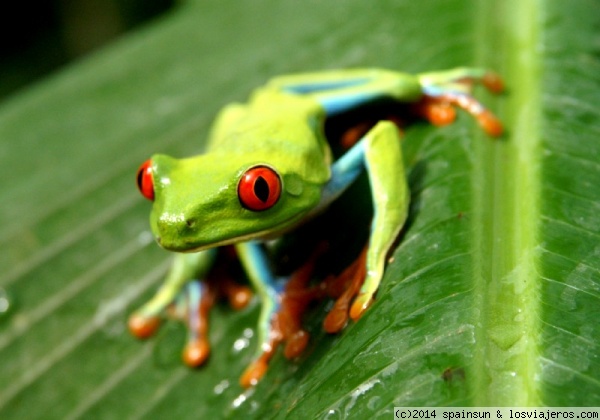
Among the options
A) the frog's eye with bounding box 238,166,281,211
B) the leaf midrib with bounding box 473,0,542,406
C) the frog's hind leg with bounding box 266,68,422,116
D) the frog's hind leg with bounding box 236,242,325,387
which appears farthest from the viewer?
the frog's hind leg with bounding box 266,68,422,116

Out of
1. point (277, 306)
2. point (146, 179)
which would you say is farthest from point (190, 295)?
point (146, 179)

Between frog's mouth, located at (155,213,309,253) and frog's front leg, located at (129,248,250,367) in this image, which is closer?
frog's mouth, located at (155,213,309,253)

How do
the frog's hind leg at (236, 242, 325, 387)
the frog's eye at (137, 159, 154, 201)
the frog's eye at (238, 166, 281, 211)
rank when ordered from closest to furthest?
the frog's eye at (238, 166, 281, 211) → the frog's eye at (137, 159, 154, 201) → the frog's hind leg at (236, 242, 325, 387)

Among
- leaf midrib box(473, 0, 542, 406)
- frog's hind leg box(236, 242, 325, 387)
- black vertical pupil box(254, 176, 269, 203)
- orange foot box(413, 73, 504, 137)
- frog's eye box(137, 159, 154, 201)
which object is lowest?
frog's hind leg box(236, 242, 325, 387)

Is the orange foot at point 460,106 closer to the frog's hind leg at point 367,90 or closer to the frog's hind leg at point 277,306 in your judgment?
the frog's hind leg at point 367,90

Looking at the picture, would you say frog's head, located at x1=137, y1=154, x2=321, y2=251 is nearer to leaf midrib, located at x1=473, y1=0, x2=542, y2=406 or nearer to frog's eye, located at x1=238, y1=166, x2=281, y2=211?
frog's eye, located at x1=238, y1=166, x2=281, y2=211

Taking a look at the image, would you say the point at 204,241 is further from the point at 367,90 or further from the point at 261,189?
the point at 367,90

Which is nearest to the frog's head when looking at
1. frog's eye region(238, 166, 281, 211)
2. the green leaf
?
frog's eye region(238, 166, 281, 211)
